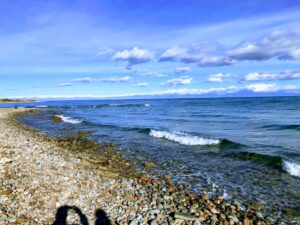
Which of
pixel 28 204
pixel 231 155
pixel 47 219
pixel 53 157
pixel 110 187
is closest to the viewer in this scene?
pixel 47 219

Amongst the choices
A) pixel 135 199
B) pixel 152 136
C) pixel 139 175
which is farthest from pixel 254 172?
pixel 152 136

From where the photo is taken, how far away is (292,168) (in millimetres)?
14414

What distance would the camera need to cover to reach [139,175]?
13.5m

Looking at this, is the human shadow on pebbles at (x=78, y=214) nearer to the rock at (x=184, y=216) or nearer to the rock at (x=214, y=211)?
the rock at (x=184, y=216)

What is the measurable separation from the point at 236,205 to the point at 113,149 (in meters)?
11.6

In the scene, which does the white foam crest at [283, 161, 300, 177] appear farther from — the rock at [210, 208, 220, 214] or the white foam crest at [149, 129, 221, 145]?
the white foam crest at [149, 129, 221, 145]

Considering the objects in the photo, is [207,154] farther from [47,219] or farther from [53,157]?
[47,219]

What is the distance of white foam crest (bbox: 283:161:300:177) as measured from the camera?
13.9 m

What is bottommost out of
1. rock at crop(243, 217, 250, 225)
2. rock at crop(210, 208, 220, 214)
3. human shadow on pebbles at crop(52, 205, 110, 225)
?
rock at crop(243, 217, 250, 225)

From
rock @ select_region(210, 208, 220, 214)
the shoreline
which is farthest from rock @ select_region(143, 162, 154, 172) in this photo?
rock @ select_region(210, 208, 220, 214)

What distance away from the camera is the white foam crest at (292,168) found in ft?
45.7

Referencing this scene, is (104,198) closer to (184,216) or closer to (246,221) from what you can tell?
(184,216)

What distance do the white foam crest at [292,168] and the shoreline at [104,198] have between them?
5386 mm

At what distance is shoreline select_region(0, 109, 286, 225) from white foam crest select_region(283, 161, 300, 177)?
17.7 ft
